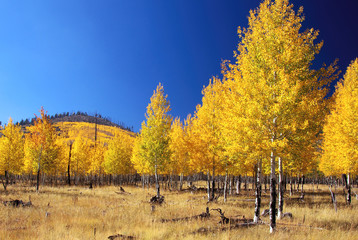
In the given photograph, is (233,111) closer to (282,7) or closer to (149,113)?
(282,7)

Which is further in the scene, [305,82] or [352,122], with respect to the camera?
[352,122]

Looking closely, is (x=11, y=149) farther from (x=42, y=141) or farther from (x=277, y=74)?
(x=277, y=74)

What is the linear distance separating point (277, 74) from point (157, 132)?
635 inches

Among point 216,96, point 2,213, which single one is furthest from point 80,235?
point 216,96

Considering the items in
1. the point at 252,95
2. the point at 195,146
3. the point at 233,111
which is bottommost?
the point at 195,146

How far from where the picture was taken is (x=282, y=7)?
32.4 feet

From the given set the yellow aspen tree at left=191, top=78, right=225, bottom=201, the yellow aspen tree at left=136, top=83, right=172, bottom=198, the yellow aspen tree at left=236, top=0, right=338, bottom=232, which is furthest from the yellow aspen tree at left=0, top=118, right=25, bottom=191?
the yellow aspen tree at left=236, top=0, right=338, bottom=232

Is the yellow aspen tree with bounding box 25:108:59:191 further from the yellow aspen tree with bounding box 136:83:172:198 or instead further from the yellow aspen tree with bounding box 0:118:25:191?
the yellow aspen tree with bounding box 136:83:172:198

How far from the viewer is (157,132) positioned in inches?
929

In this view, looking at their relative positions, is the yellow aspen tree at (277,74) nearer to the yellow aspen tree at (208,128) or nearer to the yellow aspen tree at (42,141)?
the yellow aspen tree at (208,128)

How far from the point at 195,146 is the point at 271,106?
12411 mm

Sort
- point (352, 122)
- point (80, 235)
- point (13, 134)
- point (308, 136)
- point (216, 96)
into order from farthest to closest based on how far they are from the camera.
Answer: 1. point (13, 134)
2. point (216, 96)
3. point (352, 122)
4. point (308, 136)
5. point (80, 235)

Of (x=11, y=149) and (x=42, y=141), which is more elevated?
(x=42, y=141)

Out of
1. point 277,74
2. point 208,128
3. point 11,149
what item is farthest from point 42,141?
point 277,74
